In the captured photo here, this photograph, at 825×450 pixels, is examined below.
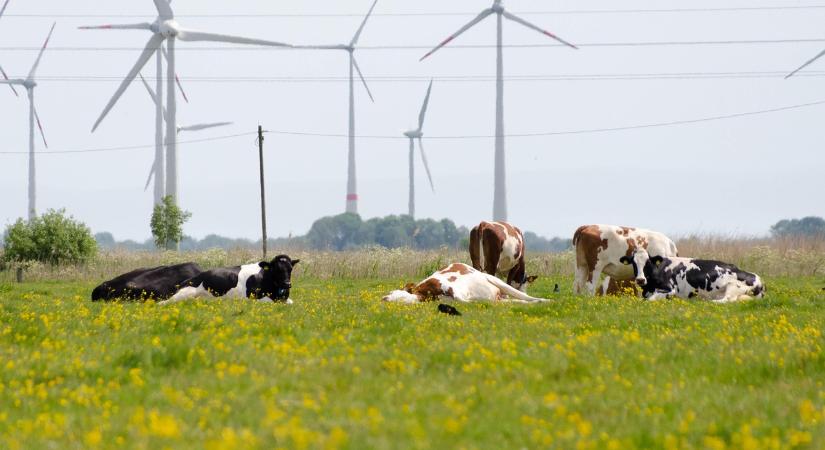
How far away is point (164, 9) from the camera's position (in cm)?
7150

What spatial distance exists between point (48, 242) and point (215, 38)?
103 feet

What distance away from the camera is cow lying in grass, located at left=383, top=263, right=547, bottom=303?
59.6 ft

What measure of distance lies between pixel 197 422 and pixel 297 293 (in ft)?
51.4

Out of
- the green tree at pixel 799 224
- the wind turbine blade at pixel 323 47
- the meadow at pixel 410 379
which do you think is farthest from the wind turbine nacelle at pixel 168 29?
the green tree at pixel 799 224

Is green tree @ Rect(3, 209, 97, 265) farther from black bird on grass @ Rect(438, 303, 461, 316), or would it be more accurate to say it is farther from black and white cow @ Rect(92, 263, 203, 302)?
black bird on grass @ Rect(438, 303, 461, 316)

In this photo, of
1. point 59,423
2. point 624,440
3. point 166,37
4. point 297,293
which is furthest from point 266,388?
point 166,37

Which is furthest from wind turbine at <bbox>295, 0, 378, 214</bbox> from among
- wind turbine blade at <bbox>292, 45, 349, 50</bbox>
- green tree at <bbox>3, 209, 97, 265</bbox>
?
green tree at <bbox>3, 209, 97, 265</bbox>

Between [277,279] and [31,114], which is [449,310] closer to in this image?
[277,279]

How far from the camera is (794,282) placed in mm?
29547

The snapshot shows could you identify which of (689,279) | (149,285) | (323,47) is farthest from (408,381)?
(323,47)

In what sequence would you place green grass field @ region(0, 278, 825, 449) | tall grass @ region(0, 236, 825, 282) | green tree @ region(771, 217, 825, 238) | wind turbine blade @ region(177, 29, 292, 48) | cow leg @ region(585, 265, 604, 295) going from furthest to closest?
green tree @ region(771, 217, 825, 238), wind turbine blade @ region(177, 29, 292, 48), tall grass @ region(0, 236, 825, 282), cow leg @ region(585, 265, 604, 295), green grass field @ region(0, 278, 825, 449)

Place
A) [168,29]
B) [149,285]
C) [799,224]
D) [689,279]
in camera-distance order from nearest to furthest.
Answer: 1. [149,285]
2. [689,279]
3. [168,29]
4. [799,224]

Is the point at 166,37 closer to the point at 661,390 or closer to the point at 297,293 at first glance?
the point at 297,293

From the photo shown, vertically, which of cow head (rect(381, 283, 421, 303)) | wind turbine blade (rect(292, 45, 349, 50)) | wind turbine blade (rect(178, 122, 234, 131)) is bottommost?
cow head (rect(381, 283, 421, 303))
